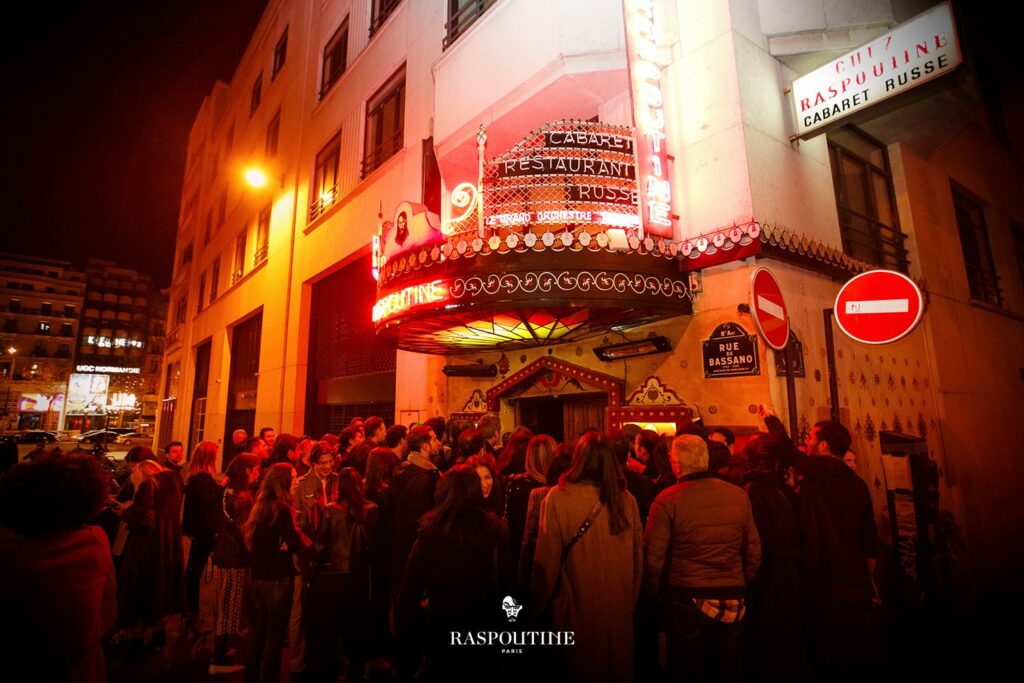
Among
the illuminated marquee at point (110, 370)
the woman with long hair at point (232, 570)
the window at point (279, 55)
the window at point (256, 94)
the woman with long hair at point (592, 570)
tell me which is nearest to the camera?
the woman with long hair at point (592, 570)

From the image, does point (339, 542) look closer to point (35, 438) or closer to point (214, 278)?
point (214, 278)

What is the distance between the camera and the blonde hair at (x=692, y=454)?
10.9 ft

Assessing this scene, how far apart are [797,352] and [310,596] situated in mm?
6104

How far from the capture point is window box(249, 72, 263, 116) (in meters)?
23.7

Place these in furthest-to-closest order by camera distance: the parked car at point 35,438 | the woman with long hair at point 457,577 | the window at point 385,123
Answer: the parked car at point 35,438 < the window at point 385,123 < the woman with long hair at point 457,577

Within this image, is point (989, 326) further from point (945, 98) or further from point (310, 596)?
point (310, 596)

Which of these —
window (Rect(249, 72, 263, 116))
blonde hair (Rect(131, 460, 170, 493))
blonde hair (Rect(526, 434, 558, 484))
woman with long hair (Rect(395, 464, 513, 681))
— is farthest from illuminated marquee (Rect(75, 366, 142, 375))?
woman with long hair (Rect(395, 464, 513, 681))

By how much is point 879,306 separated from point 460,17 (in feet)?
35.1

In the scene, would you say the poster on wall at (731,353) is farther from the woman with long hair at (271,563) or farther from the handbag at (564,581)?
the woman with long hair at (271,563)

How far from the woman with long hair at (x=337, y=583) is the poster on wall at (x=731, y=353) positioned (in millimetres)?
4573

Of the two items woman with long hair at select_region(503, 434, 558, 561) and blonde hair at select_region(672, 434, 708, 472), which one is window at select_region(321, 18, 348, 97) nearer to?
woman with long hair at select_region(503, 434, 558, 561)

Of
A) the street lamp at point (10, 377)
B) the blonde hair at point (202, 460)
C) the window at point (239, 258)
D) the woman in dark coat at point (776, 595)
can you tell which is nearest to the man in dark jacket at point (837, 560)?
the woman in dark coat at point (776, 595)

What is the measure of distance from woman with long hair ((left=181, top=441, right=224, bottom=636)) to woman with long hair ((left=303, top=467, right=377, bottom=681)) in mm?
2278

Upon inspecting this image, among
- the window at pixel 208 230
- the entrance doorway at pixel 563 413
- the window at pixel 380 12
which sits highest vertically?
the window at pixel 380 12
